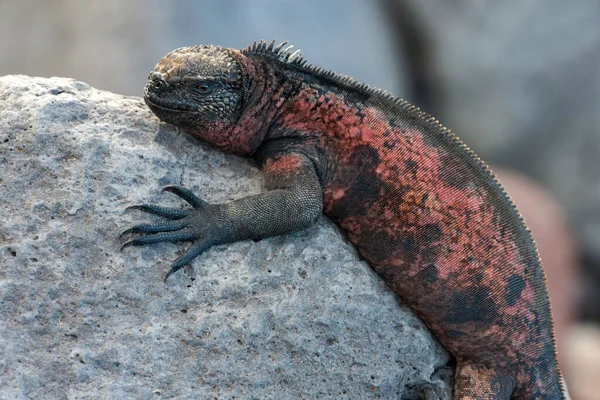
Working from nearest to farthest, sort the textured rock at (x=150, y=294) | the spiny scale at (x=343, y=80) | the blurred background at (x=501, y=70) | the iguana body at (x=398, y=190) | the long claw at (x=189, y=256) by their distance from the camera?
the textured rock at (x=150, y=294)
the long claw at (x=189, y=256)
the iguana body at (x=398, y=190)
the spiny scale at (x=343, y=80)
the blurred background at (x=501, y=70)

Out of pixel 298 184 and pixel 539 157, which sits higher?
pixel 539 157

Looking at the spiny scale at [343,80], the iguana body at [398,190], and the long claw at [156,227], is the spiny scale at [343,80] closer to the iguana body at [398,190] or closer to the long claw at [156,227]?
the iguana body at [398,190]

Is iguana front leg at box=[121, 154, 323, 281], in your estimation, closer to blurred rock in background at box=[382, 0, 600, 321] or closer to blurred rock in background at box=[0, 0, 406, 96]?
blurred rock in background at box=[0, 0, 406, 96]

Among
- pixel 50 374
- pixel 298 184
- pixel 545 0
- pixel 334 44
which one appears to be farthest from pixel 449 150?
pixel 545 0

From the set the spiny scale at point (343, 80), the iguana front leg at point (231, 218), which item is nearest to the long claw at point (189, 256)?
the iguana front leg at point (231, 218)

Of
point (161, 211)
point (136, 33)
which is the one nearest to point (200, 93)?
point (161, 211)

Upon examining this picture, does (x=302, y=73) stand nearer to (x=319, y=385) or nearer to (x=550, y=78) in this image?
(x=319, y=385)
